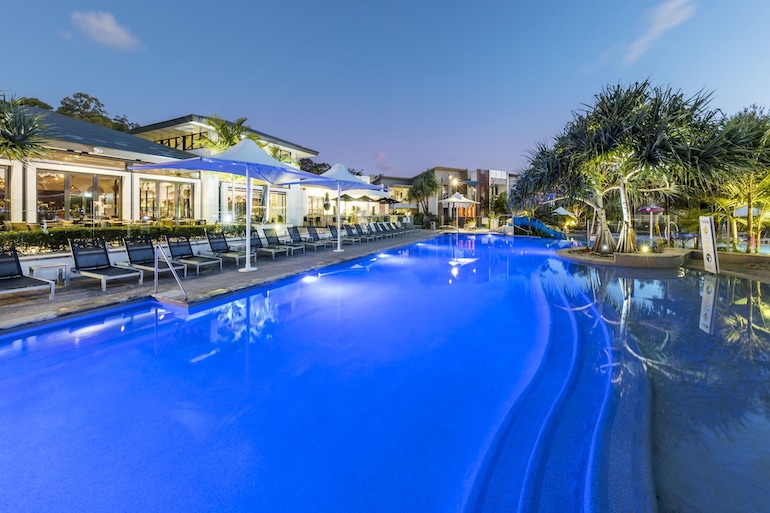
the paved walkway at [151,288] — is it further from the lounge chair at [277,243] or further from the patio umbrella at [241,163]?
the lounge chair at [277,243]

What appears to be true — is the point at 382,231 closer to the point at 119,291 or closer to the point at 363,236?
the point at 363,236

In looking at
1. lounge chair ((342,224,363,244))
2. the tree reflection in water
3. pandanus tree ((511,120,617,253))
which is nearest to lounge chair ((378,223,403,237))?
lounge chair ((342,224,363,244))

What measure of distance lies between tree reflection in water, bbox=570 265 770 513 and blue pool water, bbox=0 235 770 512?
0.03 meters

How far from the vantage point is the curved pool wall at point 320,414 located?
2.26m

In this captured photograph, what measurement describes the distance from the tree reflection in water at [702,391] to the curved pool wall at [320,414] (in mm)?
152

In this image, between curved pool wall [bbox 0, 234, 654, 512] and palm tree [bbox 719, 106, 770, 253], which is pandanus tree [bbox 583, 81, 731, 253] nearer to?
palm tree [bbox 719, 106, 770, 253]

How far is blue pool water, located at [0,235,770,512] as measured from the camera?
2.25 m

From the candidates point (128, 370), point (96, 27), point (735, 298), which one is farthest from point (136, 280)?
point (96, 27)

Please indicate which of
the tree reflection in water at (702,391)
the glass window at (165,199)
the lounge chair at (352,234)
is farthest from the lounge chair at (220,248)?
the lounge chair at (352,234)

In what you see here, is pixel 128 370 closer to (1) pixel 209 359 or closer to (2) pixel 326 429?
(1) pixel 209 359

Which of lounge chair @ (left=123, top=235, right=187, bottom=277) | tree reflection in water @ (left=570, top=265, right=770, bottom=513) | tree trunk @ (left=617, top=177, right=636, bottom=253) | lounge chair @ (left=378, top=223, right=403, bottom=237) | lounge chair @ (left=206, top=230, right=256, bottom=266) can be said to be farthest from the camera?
lounge chair @ (left=378, top=223, right=403, bottom=237)

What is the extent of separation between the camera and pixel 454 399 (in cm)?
351

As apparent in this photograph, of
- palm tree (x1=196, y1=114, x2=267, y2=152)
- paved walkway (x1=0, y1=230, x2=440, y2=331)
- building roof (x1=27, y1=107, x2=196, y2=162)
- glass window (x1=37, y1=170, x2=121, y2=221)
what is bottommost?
paved walkway (x1=0, y1=230, x2=440, y2=331)

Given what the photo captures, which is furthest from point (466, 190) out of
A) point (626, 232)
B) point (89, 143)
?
point (89, 143)
